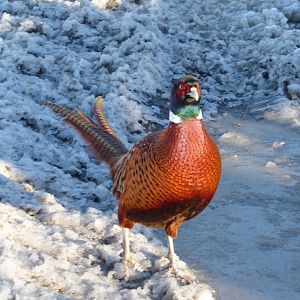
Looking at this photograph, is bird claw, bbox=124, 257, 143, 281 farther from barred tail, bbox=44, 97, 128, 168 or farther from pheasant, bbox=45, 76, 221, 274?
barred tail, bbox=44, 97, 128, 168

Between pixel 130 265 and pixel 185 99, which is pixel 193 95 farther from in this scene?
pixel 130 265

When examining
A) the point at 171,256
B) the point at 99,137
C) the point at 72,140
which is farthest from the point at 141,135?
the point at 171,256

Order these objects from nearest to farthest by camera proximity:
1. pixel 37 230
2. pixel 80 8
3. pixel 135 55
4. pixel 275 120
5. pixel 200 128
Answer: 1. pixel 200 128
2. pixel 37 230
3. pixel 275 120
4. pixel 135 55
5. pixel 80 8

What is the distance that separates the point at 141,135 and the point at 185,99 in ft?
9.58

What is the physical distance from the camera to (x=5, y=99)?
20.2ft

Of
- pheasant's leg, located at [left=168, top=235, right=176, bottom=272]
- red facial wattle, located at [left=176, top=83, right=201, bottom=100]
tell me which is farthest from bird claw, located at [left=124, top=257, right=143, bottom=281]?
red facial wattle, located at [left=176, top=83, right=201, bottom=100]

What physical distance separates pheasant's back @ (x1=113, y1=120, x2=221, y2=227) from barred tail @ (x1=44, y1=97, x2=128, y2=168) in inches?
25.4

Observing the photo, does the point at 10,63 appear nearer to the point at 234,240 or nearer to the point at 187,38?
the point at 187,38

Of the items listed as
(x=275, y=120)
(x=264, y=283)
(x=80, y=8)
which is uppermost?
(x=80, y=8)

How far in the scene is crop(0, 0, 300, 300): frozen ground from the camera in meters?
3.93

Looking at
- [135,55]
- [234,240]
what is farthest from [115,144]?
[135,55]

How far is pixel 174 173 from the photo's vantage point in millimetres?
3395

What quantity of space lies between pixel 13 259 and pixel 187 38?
5.56 metres

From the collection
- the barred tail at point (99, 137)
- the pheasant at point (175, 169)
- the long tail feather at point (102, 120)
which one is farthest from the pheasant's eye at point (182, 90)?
the long tail feather at point (102, 120)
